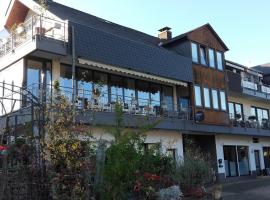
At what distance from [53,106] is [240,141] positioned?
2395cm

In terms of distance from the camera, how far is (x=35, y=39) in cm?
1795

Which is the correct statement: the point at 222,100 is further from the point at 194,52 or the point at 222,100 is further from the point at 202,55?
the point at 194,52

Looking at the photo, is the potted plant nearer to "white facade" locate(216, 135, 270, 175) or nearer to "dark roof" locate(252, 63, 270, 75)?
"white facade" locate(216, 135, 270, 175)

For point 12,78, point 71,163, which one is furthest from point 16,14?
point 71,163

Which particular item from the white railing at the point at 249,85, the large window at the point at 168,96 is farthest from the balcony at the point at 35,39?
the white railing at the point at 249,85

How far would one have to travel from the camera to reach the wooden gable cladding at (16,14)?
23250 millimetres

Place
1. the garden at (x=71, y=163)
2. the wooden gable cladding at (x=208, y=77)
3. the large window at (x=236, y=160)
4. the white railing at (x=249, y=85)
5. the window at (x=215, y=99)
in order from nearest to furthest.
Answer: the garden at (x=71, y=163) → the wooden gable cladding at (x=208, y=77) → the window at (x=215, y=99) → the large window at (x=236, y=160) → the white railing at (x=249, y=85)

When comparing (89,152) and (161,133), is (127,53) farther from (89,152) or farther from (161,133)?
(89,152)

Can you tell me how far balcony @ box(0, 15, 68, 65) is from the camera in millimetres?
18189

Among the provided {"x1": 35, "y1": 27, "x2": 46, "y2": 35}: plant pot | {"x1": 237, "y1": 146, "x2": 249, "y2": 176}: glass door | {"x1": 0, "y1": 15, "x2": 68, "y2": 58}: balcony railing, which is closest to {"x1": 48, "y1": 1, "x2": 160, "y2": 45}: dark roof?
{"x1": 0, "y1": 15, "x2": 68, "y2": 58}: balcony railing

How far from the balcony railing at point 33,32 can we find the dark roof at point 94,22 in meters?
1.04

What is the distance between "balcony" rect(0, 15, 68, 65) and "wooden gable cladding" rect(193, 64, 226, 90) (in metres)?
9.92

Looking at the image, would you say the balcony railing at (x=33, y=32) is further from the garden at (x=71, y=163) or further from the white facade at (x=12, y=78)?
the garden at (x=71, y=163)

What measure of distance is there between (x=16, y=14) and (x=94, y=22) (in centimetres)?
440
